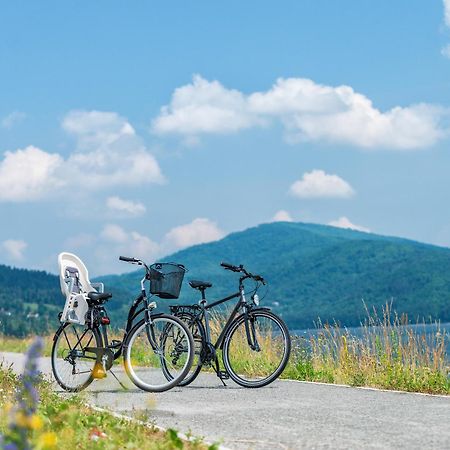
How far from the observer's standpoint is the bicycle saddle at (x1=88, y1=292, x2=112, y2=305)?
1091cm

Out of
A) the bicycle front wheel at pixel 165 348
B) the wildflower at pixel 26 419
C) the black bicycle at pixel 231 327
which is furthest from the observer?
the black bicycle at pixel 231 327

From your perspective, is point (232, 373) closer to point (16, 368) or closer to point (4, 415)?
point (4, 415)

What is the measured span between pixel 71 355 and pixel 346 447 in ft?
16.8

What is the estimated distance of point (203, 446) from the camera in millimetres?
6570

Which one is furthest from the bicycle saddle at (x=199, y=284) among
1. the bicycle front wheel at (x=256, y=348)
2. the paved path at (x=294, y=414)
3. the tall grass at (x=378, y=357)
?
the tall grass at (x=378, y=357)

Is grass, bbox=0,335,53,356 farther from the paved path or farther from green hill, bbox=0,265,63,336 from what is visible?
green hill, bbox=0,265,63,336

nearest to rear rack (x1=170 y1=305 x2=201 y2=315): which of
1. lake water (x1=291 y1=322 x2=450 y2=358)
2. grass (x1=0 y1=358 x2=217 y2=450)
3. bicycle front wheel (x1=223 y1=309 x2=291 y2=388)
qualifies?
bicycle front wheel (x1=223 y1=309 x2=291 y2=388)

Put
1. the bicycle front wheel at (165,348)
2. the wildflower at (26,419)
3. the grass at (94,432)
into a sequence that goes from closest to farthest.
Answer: the wildflower at (26,419) < the grass at (94,432) < the bicycle front wheel at (165,348)

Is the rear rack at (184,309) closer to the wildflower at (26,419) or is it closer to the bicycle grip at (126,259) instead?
the bicycle grip at (126,259)

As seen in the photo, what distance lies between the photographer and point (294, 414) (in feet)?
28.3

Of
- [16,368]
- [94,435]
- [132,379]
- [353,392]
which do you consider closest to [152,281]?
[132,379]

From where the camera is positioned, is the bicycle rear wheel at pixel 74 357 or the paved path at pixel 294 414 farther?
the bicycle rear wheel at pixel 74 357

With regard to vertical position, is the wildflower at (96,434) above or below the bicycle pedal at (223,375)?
below

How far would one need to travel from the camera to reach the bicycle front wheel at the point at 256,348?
35.4 feet
